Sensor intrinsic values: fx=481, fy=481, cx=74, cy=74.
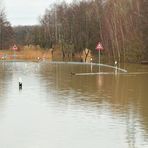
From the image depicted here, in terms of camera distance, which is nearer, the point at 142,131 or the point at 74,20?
the point at 142,131

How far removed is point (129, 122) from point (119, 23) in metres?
42.3

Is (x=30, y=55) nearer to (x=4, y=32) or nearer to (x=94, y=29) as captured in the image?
(x=94, y=29)

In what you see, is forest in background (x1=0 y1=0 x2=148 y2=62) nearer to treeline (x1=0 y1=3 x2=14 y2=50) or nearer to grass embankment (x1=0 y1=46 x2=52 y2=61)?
treeline (x1=0 y1=3 x2=14 y2=50)

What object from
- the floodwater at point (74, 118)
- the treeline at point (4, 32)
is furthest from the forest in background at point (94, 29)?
the floodwater at point (74, 118)

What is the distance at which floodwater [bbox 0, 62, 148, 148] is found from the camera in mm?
10695

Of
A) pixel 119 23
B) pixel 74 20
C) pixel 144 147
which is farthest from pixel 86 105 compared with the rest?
pixel 74 20

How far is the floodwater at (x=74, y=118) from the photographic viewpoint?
35.1 ft

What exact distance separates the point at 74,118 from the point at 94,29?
2259 inches

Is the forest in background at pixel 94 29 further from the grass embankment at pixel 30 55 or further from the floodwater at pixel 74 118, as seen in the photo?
the floodwater at pixel 74 118

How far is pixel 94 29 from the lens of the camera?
70.6 meters

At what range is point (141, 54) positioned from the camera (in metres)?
49.2

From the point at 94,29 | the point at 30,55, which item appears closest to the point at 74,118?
the point at 30,55

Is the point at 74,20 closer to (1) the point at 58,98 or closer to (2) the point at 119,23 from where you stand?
(2) the point at 119,23

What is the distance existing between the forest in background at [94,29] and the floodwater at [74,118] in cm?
2752
